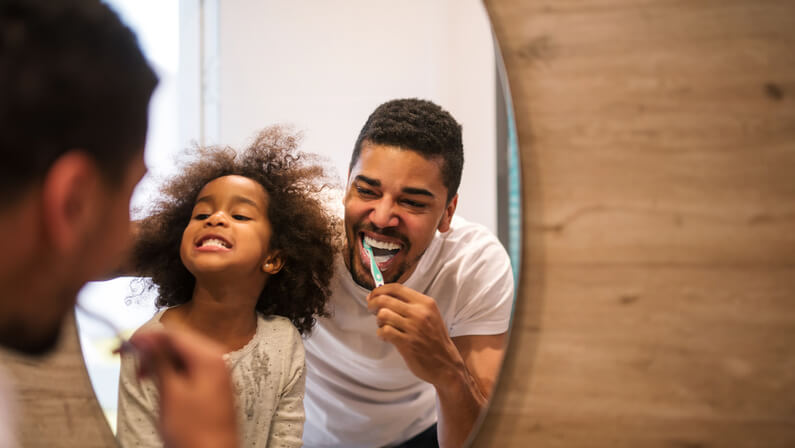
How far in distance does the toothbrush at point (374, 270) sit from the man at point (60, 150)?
23 centimetres

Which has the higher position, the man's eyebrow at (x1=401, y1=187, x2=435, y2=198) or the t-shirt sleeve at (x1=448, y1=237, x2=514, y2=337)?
the man's eyebrow at (x1=401, y1=187, x2=435, y2=198)

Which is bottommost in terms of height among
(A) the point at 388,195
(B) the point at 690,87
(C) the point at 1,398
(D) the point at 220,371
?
(C) the point at 1,398

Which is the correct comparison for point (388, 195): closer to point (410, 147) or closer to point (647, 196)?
point (410, 147)

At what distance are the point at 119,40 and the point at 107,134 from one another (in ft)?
0.20

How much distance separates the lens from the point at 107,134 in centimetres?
37

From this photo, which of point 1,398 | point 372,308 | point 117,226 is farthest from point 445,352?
point 1,398

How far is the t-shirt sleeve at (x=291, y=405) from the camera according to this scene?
1.85 feet

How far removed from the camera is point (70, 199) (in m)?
0.36

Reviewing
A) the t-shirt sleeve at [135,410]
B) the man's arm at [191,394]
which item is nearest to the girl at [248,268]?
the t-shirt sleeve at [135,410]

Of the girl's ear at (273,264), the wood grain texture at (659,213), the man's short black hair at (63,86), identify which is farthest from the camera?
the girl's ear at (273,264)

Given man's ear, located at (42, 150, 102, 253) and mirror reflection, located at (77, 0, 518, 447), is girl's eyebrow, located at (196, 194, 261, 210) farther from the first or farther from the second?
man's ear, located at (42, 150, 102, 253)

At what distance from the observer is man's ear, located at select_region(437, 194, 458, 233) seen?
1.81ft

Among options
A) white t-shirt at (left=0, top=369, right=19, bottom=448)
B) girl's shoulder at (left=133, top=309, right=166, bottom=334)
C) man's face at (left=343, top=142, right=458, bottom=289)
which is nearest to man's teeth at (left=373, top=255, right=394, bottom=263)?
man's face at (left=343, top=142, right=458, bottom=289)

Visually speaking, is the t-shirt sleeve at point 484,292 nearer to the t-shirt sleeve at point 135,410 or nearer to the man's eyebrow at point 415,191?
the man's eyebrow at point 415,191
